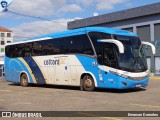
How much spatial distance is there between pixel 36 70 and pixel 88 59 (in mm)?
5763

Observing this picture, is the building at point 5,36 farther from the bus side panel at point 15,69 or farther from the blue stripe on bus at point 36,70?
the blue stripe on bus at point 36,70

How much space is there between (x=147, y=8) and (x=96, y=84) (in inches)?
972

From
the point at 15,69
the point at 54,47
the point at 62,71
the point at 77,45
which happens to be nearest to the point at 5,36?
the point at 15,69

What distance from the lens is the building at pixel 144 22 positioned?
4069 centimetres

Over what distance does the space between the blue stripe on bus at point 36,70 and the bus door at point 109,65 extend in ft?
20.6

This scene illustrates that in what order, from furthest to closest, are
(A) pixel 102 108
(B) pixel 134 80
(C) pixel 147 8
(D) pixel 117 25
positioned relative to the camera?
(D) pixel 117 25
(C) pixel 147 8
(B) pixel 134 80
(A) pixel 102 108

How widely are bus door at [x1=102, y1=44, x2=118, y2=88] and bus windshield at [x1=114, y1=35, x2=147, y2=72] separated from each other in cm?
30

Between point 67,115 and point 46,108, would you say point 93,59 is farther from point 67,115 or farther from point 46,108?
point 67,115

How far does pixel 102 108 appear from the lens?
1198 cm

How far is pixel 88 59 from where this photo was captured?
19.1 metres

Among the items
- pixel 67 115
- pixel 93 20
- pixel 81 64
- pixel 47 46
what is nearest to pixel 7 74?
pixel 47 46

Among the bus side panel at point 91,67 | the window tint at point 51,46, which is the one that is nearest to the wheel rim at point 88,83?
the bus side panel at point 91,67

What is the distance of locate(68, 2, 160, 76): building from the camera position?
40.7 m

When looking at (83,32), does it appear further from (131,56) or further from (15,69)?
(15,69)
